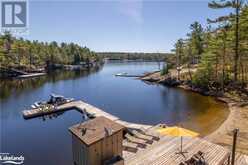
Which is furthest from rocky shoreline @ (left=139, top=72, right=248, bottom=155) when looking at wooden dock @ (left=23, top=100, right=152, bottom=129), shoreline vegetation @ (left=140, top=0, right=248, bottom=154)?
wooden dock @ (left=23, top=100, right=152, bottom=129)

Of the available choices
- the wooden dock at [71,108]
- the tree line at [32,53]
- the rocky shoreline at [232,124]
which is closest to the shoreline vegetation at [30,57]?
the tree line at [32,53]

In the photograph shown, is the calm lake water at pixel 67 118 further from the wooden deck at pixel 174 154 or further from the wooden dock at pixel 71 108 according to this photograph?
the wooden deck at pixel 174 154

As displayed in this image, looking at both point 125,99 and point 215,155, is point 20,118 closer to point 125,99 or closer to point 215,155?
point 125,99

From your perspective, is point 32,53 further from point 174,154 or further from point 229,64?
point 174,154

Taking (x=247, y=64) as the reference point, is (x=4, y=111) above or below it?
below

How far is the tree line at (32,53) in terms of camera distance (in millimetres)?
55231

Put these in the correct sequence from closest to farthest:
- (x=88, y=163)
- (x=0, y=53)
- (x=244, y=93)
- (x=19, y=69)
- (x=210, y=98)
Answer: (x=88, y=163) < (x=244, y=93) < (x=210, y=98) < (x=0, y=53) < (x=19, y=69)

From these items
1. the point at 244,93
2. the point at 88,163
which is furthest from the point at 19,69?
the point at 88,163

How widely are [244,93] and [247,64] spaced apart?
14.4 feet

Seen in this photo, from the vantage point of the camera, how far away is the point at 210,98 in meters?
26.0

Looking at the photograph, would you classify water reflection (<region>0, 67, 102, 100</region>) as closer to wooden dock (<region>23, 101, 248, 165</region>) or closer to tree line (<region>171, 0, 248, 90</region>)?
wooden dock (<region>23, 101, 248, 165</region>)

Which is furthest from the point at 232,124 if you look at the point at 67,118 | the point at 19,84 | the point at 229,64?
the point at 19,84

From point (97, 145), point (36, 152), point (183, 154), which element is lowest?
point (36, 152)

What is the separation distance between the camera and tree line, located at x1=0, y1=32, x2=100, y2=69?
181 feet
